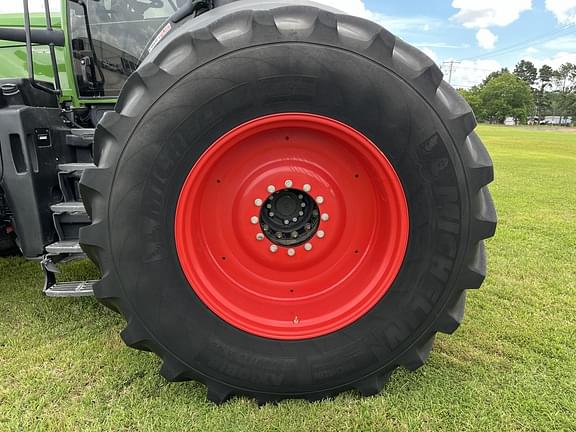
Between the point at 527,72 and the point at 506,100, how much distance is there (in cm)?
2618

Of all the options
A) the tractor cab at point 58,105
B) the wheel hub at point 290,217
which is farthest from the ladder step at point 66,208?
the wheel hub at point 290,217

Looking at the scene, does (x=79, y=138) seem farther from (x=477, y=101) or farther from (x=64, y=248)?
(x=477, y=101)

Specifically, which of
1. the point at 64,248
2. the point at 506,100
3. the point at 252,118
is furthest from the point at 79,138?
the point at 506,100

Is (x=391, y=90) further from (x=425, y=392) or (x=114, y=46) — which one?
(x=114, y=46)

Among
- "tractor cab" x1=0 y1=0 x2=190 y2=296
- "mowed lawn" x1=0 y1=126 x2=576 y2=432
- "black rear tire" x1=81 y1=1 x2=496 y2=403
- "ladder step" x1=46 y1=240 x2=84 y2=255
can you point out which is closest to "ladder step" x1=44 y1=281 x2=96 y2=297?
"tractor cab" x1=0 y1=0 x2=190 y2=296

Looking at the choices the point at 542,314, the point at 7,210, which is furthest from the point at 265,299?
the point at 542,314

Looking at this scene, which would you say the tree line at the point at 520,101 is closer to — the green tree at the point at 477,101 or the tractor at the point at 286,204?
the green tree at the point at 477,101

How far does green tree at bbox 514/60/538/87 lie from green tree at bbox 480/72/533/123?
1926 cm

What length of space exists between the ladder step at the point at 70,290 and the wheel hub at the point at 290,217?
2.85 ft

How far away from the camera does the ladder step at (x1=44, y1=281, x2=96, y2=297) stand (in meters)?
2.20

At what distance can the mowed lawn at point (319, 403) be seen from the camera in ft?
6.07

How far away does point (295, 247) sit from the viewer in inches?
77.7

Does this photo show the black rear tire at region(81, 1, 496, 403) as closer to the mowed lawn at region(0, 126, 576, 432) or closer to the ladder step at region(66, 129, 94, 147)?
the mowed lawn at region(0, 126, 576, 432)

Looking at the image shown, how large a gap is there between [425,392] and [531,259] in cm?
212
